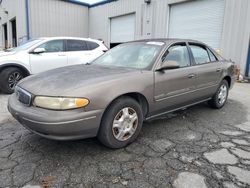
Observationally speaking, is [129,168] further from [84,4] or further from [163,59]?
[84,4]

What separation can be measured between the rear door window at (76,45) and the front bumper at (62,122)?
4.85 meters

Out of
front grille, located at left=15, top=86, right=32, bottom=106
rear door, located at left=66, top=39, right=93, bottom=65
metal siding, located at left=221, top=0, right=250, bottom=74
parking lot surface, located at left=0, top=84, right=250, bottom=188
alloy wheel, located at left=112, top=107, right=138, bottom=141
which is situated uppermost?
metal siding, located at left=221, top=0, right=250, bottom=74

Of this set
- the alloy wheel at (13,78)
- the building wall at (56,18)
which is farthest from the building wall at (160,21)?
the alloy wheel at (13,78)

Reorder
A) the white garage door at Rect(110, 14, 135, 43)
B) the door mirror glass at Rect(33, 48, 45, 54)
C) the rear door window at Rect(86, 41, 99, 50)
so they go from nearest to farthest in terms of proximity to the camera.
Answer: the door mirror glass at Rect(33, 48, 45, 54) → the rear door window at Rect(86, 41, 99, 50) → the white garage door at Rect(110, 14, 135, 43)

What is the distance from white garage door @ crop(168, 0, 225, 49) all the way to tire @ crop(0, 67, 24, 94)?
7691mm

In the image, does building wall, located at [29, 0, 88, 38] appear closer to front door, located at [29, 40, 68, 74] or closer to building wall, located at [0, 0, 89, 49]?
building wall, located at [0, 0, 89, 49]

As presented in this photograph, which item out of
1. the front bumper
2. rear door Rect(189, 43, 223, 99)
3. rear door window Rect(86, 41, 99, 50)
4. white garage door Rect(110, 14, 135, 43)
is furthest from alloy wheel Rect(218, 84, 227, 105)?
white garage door Rect(110, 14, 135, 43)

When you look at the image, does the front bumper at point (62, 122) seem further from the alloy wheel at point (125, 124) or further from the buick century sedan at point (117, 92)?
the alloy wheel at point (125, 124)

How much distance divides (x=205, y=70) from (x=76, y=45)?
4.56 metres

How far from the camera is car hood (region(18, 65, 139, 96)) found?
2516mm

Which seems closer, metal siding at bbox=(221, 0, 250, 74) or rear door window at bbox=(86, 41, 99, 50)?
rear door window at bbox=(86, 41, 99, 50)

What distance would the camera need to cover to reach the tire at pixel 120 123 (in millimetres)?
2658

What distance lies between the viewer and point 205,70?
408 cm

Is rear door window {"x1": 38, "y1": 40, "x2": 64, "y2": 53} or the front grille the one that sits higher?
rear door window {"x1": 38, "y1": 40, "x2": 64, "y2": 53}
